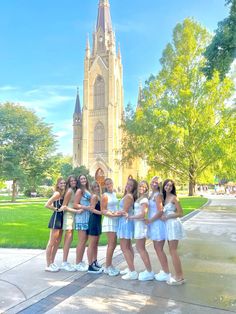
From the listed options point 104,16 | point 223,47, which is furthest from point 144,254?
point 104,16

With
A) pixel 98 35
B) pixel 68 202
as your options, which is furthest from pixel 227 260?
pixel 98 35

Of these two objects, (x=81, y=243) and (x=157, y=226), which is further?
(x=81, y=243)

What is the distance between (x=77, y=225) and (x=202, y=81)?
895 inches

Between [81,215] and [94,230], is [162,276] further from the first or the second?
[81,215]

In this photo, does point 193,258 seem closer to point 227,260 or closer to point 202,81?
point 227,260

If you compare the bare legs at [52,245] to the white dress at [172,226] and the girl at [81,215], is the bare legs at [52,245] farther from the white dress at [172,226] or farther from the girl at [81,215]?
the white dress at [172,226]

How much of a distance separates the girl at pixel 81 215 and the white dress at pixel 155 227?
45.8 inches

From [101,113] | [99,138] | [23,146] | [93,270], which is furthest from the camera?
[101,113]

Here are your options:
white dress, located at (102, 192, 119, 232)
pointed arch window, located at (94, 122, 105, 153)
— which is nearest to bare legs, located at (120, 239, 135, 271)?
white dress, located at (102, 192, 119, 232)

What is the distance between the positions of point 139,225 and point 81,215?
46.5 inches

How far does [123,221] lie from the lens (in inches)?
229

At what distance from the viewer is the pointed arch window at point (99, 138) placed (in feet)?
220

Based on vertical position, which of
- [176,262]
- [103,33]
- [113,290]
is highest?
[103,33]

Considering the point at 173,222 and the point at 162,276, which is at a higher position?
the point at 173,222
